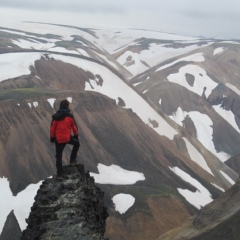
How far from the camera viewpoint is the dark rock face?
14.3m

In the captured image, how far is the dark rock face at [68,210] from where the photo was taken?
1433cm

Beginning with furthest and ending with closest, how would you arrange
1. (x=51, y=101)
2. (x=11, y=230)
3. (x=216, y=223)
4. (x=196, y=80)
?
1. (x=196, y=80)
2. (x=51, y=101)
3. (x=11, y=230)
4. (x=216, y=223)

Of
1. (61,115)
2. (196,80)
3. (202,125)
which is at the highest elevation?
(196,80)

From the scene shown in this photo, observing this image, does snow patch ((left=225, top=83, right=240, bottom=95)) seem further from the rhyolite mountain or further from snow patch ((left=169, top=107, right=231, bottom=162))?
the rhyolite mountain

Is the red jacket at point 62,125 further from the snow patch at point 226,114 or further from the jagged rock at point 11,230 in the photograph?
the snow patch at point 226,114

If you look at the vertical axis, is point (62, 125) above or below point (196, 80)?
below

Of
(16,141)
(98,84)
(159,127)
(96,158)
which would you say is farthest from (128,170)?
(98,84)

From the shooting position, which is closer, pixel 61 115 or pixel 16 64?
pixel 61 115

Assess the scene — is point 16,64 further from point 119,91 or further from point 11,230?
point 11,230

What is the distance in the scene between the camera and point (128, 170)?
75688 mm

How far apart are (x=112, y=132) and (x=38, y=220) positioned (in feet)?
225

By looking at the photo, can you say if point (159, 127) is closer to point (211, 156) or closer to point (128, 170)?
point (211, 156)

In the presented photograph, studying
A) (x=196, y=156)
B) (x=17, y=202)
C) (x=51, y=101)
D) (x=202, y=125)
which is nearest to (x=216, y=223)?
(x=17, y=202)

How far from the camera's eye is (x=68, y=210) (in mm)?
15219
